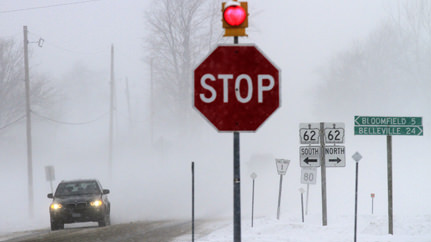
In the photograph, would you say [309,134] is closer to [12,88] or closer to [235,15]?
[235,15]

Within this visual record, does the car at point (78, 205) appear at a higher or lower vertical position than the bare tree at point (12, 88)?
lower

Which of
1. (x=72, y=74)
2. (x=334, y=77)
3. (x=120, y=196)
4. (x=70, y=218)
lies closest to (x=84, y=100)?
(x=72, y=74)

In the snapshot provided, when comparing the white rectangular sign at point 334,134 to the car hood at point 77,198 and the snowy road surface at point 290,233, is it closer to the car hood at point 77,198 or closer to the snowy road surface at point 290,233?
the snowy road surface at point 290,233

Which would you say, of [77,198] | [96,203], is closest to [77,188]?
[77,198]

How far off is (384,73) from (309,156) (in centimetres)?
6267

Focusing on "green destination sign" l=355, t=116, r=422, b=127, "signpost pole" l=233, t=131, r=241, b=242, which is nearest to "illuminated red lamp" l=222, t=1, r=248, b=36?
"signpost pole" l=233, t=131, r=241, b=242

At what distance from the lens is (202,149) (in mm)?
59688

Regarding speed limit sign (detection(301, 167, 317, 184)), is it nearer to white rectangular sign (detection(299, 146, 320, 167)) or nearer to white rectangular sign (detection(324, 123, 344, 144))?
white rectangular sign (detection(324, 123, 344, 144))

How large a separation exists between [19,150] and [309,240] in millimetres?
57362

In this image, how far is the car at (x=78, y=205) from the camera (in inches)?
817

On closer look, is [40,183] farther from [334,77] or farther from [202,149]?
[334,77]

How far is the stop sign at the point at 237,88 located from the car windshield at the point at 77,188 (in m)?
16.5

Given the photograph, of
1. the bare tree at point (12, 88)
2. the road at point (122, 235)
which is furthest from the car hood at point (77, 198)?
the bare tree at point (12, 88)

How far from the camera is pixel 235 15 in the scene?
581cm
